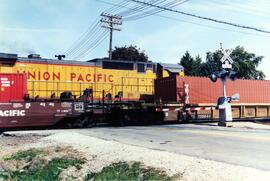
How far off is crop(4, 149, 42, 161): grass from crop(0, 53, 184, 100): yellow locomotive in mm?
9629

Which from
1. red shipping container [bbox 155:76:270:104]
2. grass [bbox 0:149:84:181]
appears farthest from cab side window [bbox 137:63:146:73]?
grass [bbox 0:149:84:181]

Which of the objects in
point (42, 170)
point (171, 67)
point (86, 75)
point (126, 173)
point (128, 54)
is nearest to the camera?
point (126, 173)

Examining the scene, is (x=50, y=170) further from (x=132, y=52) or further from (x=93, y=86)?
(x=132, y=52)

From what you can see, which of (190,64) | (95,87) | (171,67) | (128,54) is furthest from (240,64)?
(95,87)

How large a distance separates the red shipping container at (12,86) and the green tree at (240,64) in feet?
157

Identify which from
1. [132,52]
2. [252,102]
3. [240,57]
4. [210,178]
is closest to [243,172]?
[210,178]

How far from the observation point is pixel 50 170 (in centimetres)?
1080

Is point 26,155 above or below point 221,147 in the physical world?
below

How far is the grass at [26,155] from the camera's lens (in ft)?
41.3

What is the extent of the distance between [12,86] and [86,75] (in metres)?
5.07

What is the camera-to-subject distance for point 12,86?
2134 centimetres

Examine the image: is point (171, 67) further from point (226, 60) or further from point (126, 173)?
point (126, 173)

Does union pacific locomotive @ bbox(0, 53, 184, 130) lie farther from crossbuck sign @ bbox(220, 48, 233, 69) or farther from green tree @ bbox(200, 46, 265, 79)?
green tree @ bbox(200, 46, 265, 79)

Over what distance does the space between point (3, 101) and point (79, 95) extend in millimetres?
4765
